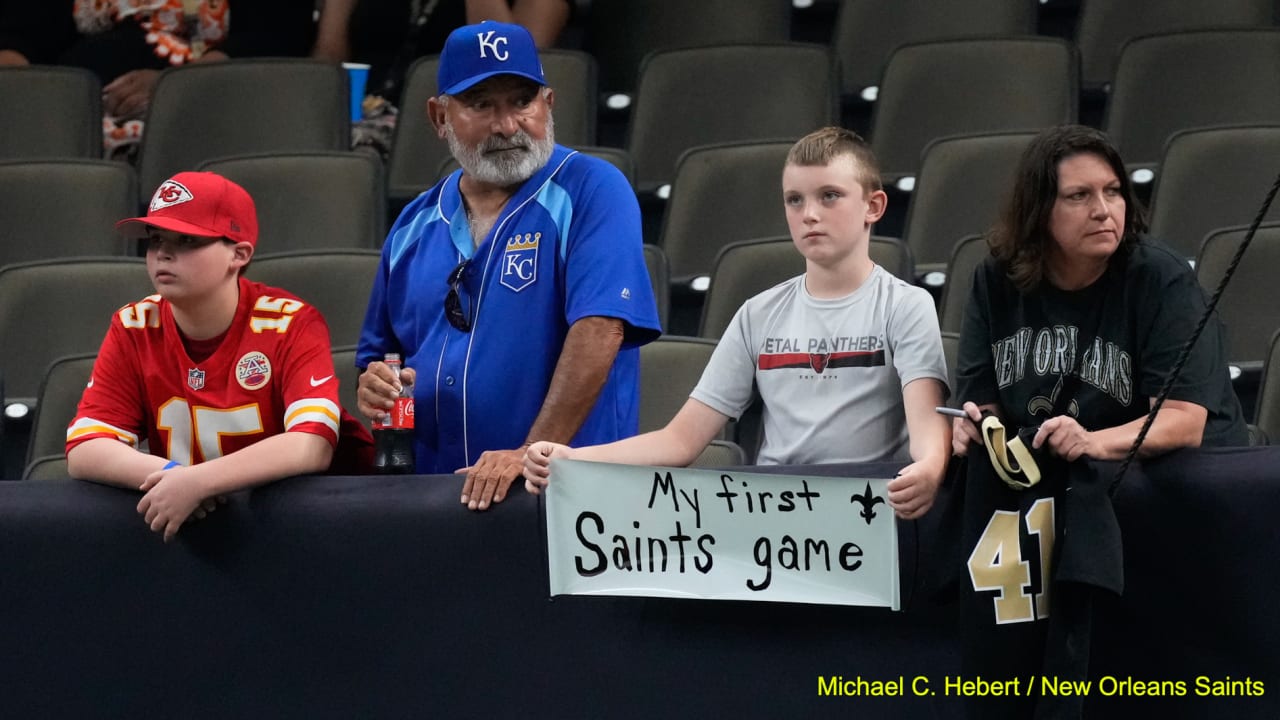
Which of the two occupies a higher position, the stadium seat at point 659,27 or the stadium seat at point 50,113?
the stadium seat at point 659,27

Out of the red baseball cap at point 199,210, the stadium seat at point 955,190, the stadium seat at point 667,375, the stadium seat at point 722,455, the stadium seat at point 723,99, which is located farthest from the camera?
the stadium seat at point 723,99

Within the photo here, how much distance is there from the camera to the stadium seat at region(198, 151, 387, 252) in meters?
4.98

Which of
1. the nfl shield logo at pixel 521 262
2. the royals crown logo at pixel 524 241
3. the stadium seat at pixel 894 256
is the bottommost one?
the stadium seat at pixel 894 256

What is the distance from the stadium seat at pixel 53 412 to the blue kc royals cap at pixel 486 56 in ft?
4.56

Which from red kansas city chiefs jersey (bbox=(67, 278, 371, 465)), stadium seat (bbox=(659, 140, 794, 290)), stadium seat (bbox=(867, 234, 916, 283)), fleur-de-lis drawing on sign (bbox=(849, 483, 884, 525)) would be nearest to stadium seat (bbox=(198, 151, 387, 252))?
stadium seat (bbox=(659, 140, 794, 290))

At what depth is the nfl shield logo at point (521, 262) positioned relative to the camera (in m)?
3.14

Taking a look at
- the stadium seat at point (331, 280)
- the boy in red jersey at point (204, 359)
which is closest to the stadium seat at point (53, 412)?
the stadium seat at point (331, 280)

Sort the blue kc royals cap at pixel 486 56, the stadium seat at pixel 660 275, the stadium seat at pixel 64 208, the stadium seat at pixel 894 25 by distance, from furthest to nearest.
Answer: the stadium seat at pixel 894 25, the stadium seat at pixel 64 208, the stadium seat at pixel 660 275, the blue kc royals cap at pixel 486 56

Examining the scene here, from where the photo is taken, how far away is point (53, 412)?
13.2 ft

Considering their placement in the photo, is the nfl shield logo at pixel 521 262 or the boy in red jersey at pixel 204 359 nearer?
the boy in red jersey at pixel 204 359

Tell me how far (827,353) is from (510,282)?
0.60m

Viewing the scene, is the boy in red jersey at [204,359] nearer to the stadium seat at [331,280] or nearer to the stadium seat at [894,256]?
the stadium seat at [331,280]

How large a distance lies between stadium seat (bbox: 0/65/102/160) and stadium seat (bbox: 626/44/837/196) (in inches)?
68.9

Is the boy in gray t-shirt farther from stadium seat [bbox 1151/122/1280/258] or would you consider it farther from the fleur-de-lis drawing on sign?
stadium seat [bbox 1151/122/1280/258]
